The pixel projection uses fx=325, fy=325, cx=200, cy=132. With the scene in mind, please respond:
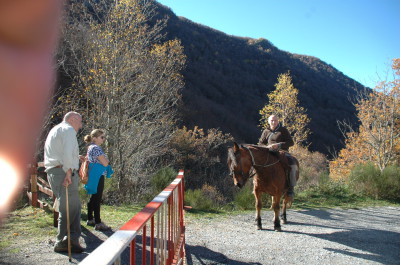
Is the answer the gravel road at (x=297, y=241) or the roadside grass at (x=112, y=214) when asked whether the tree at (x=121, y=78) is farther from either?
the gravel road at (x=297, y=241)

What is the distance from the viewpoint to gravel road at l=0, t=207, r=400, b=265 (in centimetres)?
495

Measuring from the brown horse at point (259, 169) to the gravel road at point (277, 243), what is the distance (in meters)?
0.75

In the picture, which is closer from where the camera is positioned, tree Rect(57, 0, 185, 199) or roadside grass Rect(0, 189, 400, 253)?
roadside grass Rect(0, 189, 400, 253)

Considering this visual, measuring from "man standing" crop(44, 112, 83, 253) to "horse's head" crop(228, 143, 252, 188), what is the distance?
2.86m

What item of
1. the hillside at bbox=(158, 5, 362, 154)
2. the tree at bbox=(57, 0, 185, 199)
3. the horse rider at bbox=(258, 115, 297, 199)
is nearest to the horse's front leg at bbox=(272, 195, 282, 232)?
the horse rider at bbox=(258, 115, 297, 199)

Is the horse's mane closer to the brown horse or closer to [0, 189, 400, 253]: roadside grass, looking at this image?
the brown horse

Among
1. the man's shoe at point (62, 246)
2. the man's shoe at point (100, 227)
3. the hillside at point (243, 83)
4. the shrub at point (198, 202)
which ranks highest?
the hillside at point (243, 83)

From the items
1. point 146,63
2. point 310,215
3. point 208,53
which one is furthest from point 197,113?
point 310,215

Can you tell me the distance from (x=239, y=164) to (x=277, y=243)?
1585 millimetres

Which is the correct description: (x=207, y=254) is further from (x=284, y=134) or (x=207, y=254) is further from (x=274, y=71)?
(x=274, y=71)

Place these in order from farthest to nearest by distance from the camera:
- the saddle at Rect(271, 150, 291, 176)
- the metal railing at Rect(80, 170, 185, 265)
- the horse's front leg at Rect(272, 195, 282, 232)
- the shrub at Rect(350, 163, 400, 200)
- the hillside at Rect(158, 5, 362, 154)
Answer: the hillside at Rect(158, 5, 362, 154) → the shrub at Rect(350, 163, 400, 200) → the saddle at Rect(271, 150, 291, 176) → the horse's front leg at Rect(272, 195, 282, 232) → the metal railing at Rect(80, 170, 185, 265)

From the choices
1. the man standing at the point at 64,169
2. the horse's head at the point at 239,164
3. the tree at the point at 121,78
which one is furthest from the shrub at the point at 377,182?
the man standing at the point at 64,169

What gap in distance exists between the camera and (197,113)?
A: 60469 millimetres

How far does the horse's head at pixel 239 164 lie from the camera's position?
6168 mm
